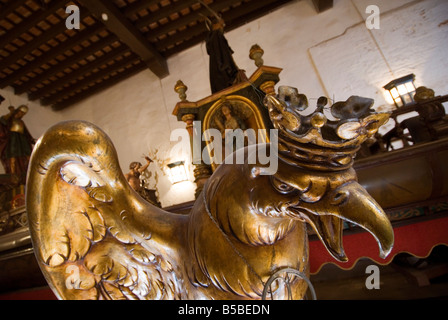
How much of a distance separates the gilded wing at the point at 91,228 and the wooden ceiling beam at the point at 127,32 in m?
4.50

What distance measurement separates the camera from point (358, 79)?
3.73 metres

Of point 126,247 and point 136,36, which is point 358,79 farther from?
point 126,247

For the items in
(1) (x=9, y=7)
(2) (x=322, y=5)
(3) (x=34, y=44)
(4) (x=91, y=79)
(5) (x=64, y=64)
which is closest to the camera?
(1) (x=9, y=7)

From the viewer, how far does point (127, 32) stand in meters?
4.25

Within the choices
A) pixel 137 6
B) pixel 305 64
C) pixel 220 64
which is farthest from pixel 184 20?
pixel 220 64

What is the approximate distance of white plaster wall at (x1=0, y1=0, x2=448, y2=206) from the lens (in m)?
3.55

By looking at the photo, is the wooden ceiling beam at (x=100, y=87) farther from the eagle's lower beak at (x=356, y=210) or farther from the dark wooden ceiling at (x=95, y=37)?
the eagle's lower beak at (x=356, y=210)

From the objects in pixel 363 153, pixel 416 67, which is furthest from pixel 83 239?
pixel 416 67

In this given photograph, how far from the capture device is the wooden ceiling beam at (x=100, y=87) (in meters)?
5.60

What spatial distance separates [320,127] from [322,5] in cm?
488

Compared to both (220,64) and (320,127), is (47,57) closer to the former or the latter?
(220,64)

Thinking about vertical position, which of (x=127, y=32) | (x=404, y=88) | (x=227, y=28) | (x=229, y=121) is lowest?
(x=229, y=121)

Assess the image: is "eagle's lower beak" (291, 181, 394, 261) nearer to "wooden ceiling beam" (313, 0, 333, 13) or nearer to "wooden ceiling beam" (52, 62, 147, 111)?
"wooden ceiling beam" (313, 0, 333, 13)

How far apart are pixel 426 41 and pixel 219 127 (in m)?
3.56
